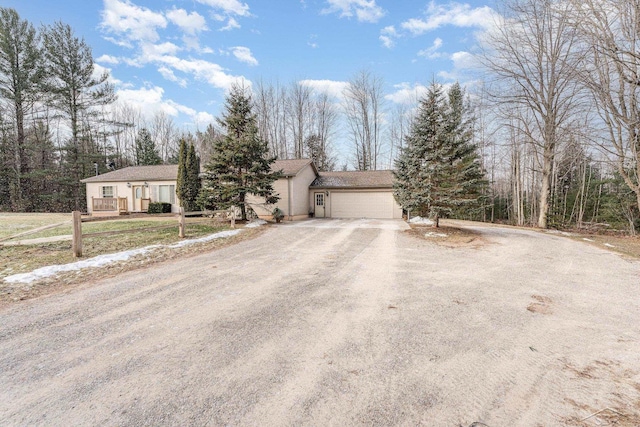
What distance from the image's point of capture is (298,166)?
16.9 meters

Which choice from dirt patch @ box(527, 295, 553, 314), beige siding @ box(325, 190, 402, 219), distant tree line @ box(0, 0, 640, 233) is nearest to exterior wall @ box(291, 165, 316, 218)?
beige siding @ box(325, 190, 402, 219)

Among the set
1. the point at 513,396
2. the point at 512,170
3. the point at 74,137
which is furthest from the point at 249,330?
the point at 74,137

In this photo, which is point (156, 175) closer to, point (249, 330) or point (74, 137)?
point (74, 137)

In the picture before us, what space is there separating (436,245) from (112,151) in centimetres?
3095

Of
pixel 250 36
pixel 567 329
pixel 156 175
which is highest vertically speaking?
pixel 250 36

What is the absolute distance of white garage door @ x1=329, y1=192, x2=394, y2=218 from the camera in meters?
17.9

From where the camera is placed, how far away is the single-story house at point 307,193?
1786 cm

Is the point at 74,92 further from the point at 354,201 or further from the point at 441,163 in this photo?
the point at 441,163

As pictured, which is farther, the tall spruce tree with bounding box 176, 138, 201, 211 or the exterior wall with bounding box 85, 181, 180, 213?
the exterior wall with bounding box 85, 181, 180, 213

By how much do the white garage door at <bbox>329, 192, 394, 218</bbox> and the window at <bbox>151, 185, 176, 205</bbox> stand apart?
10.8 m

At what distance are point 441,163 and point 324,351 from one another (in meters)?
9.58

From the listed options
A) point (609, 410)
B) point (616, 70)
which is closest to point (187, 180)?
point (609, 410)

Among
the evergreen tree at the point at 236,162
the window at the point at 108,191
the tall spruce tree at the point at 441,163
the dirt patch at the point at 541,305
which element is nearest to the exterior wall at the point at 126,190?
the window at the point at 108,191

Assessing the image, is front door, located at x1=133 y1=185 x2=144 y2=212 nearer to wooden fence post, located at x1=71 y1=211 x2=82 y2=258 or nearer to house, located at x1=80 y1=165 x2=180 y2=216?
house, located at x1=80 y1=165 x2=180 y2=216
